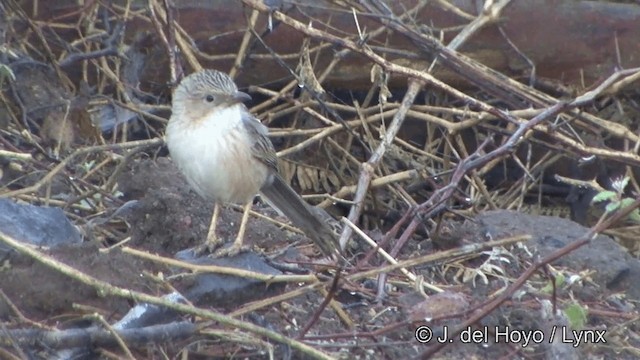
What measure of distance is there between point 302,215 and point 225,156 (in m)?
0.50

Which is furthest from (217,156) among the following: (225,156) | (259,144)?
(259,144)

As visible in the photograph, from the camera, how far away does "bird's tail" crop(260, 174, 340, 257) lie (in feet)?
19.4

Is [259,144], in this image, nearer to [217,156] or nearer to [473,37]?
[217,156]

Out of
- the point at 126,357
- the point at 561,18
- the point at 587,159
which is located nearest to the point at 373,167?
the point at 587,159

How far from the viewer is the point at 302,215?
19.5ft

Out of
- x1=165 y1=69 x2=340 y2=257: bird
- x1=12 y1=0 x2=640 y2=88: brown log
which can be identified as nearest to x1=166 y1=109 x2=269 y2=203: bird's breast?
x1=165 y1=69 x2=340 y2=257: bird

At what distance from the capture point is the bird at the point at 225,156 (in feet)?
18.4

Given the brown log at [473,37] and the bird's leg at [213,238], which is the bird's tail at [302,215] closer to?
the bird's leg at [213,238]

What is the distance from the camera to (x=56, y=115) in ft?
23.6

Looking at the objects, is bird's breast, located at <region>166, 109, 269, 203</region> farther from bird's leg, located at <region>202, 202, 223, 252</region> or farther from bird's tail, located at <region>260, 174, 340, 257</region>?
bird's tail, located at <region>260, 174, 340, 257</region>

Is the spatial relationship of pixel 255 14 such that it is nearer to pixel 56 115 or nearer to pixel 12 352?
pixel 56 115

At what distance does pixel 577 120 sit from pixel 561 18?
0.62 meters

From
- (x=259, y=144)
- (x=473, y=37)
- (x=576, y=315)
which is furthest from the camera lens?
(x=473, y=37)

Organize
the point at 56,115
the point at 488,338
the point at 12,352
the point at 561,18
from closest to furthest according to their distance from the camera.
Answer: the point at 12,352, the point at 488,338, the point at 56,115, the point at 561,18
